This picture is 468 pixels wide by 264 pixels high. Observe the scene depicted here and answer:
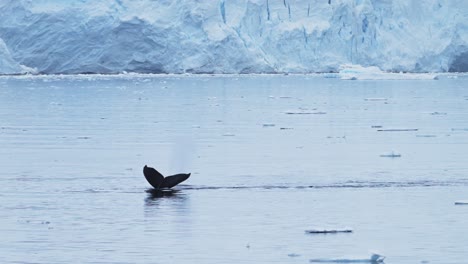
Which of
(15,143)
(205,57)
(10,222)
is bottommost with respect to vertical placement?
(205,57)

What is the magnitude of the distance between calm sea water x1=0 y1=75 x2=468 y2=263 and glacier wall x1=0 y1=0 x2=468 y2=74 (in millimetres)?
21863

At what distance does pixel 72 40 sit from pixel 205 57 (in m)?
5.61

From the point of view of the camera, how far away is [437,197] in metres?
10.0

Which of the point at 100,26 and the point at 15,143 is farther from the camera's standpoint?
the point at 100,26

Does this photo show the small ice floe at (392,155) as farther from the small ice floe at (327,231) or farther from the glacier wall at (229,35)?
the glacier wall at (229,35)

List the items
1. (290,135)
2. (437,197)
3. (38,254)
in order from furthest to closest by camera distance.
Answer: (290,135)
(437,197)
(38,254)

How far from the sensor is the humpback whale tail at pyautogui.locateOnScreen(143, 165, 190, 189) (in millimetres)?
10609

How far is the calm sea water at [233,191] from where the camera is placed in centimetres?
737

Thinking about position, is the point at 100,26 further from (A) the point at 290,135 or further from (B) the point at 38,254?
(B) the point at 38,254

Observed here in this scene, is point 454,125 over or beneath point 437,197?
beneath

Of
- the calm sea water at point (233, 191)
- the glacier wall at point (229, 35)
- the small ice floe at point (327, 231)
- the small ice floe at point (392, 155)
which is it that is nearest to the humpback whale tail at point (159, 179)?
the calm sea water at point (233, 191)

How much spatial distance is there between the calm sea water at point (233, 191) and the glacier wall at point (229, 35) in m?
21.9

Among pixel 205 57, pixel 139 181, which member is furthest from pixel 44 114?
pixel 205 57

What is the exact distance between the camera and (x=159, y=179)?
10.6 metres
